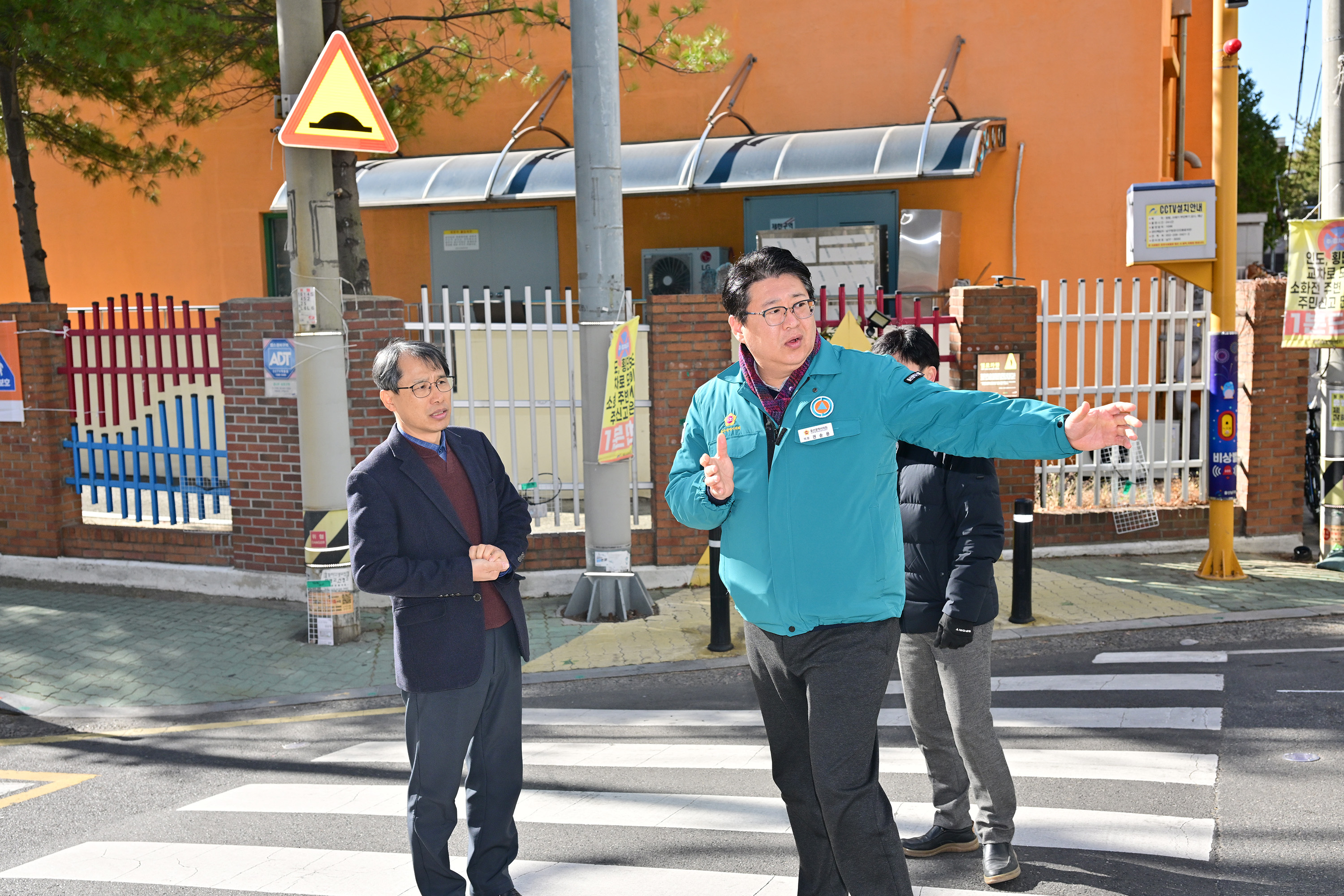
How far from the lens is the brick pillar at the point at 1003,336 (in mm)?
9289

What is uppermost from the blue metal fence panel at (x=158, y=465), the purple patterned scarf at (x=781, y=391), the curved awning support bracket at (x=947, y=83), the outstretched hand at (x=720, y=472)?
the curved awning support bracket at (x=947, y=83)

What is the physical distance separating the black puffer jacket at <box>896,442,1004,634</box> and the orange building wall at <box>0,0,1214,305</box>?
11676mm

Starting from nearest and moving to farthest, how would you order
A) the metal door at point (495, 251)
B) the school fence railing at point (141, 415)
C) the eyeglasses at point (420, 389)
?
the eyeglasses at point (420, 389) < the school fence railing at point (141, 415) < the metal door at point (495, 251)

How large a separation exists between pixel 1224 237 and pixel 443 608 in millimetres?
7345

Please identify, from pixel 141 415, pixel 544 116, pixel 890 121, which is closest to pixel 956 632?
pixel 141 415

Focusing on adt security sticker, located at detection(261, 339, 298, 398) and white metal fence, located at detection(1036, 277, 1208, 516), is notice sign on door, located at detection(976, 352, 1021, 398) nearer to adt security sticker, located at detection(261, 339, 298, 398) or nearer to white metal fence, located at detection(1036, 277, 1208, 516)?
white metal fence, located at detection(1036, 277, 1208, 516)

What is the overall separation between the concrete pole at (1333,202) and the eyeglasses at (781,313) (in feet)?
25.0

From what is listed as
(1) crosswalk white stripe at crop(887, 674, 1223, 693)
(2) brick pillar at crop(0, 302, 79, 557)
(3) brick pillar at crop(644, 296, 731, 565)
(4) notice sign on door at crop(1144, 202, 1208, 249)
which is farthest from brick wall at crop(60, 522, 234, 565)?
(4) notice sign on door at crop(1144, 202, 1208, 249)

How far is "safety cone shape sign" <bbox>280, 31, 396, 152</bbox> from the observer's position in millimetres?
7047

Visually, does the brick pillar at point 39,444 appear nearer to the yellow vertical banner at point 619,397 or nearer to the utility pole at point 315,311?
the utility pole at point 315,311

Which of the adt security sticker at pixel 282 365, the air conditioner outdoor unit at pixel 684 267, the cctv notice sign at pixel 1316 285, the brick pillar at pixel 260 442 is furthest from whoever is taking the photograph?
the air conditioner outdoor unit at pixel 684 267

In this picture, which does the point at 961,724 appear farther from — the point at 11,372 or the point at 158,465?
the point at 11,372

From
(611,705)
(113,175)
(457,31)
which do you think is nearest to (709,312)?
(611,705)

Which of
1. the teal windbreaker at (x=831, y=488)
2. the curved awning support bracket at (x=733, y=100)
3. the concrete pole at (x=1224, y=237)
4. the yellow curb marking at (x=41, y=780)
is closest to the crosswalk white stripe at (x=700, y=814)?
the yellow curb marking at (x=41, y=780)
